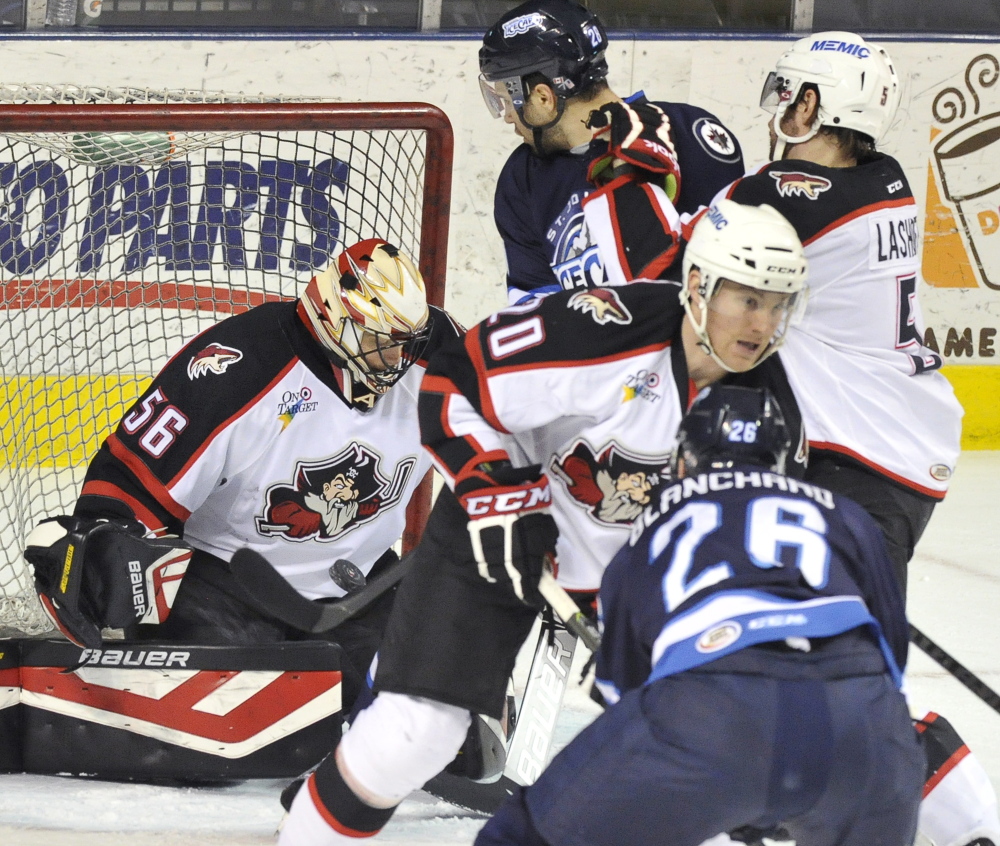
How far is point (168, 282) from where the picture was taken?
3.62 meters

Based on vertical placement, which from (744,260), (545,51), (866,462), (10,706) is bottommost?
(10,706)

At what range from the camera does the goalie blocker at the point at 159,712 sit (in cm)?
238

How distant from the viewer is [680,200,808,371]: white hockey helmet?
171 centimetres

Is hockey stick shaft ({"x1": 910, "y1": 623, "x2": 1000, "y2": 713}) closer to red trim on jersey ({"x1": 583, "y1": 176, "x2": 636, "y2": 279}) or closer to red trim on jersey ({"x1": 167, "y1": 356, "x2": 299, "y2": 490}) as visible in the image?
red trim on jersey ({"x1": 583, "y1": 176, "x2": 636, "y2": 279})

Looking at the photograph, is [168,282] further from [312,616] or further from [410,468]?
[312,616]

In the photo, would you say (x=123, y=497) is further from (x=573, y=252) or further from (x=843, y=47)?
(x=843, y=47)

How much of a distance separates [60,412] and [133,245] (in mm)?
460

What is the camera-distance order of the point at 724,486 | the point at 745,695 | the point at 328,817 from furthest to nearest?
the point at 328,817 → the point at 724,486 → the point at 745,695

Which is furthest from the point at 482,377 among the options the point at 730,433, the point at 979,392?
the point at 979,392

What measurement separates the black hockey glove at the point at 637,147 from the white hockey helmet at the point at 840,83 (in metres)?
0.20

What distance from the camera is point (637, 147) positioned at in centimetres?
221

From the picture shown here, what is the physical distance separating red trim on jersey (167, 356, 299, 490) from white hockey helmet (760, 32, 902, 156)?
942 millimetres

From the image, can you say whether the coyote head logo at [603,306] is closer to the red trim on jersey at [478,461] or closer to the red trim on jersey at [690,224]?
the red trim on jersey at [478,461]

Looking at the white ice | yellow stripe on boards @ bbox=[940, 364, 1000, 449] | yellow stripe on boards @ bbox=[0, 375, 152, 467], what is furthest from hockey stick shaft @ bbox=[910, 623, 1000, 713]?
yellow stripe on boards @ bbox=[940, 364, 1000, 449]
